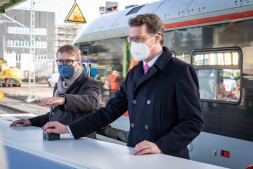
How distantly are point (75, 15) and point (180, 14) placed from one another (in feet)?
21.6

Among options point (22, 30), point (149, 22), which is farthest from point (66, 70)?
point (22, 30)

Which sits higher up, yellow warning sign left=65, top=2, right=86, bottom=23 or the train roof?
yellow warning sign left=65, top=2, right=86, bottom=23

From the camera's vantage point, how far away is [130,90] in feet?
9.61

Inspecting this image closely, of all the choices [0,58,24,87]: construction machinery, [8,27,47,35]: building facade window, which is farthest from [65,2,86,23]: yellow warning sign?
[8,27,47,35]: building facade window

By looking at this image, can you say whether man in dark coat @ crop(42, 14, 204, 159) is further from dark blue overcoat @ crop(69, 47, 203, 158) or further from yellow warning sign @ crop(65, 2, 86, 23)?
yellow warning sign @ crop(65, 2, 86, 23)

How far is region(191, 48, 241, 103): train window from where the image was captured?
→ 17.6 feet

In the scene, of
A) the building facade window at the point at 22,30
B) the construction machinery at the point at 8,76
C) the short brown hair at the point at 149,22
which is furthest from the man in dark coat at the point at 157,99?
the building facade window at the point at 22,30

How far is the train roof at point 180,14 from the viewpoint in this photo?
5.31 meters

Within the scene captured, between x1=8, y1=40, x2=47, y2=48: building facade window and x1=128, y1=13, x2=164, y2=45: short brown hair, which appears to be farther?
x1=8, y1=40, x2=47, y2=48: building facade window

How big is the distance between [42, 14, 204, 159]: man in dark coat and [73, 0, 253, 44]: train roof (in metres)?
2.78

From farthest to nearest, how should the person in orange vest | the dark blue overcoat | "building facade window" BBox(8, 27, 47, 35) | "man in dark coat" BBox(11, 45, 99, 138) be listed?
"building facade window" BBox(8, 27, 47, 35) < the person in orange vest < "man in dark coat" BBox(11, 45, 99, 138) < the dark blue overcoat

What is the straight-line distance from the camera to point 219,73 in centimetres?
564

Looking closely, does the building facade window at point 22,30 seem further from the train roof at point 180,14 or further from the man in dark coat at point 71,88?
the man in dark coat at point 71,88

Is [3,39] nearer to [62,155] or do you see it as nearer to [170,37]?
[170,37]
